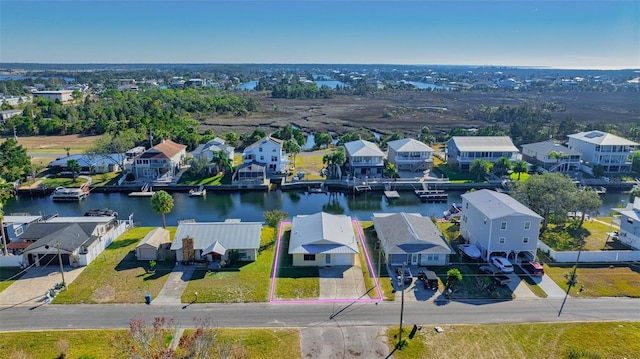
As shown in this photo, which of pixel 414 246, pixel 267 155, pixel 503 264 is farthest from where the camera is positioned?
pixel 267 155

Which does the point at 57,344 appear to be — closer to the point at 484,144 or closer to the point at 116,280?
the point at 116,280

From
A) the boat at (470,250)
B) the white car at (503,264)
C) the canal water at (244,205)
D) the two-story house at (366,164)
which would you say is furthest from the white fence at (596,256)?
the two-story house at (366,164)

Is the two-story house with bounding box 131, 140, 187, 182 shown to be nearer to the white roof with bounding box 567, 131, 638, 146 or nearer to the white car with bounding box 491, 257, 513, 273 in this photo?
the white car with bounding box 491, 257, 513, 273

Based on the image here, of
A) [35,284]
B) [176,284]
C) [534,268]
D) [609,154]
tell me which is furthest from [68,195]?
[609,154]

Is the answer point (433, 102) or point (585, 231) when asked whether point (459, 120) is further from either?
point (585, 231)

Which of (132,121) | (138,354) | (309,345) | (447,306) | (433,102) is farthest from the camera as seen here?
(433,102)

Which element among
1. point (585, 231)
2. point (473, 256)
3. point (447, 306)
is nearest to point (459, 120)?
point (585, 231)

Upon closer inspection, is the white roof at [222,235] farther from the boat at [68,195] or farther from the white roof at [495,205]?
the boat at [68,195]
